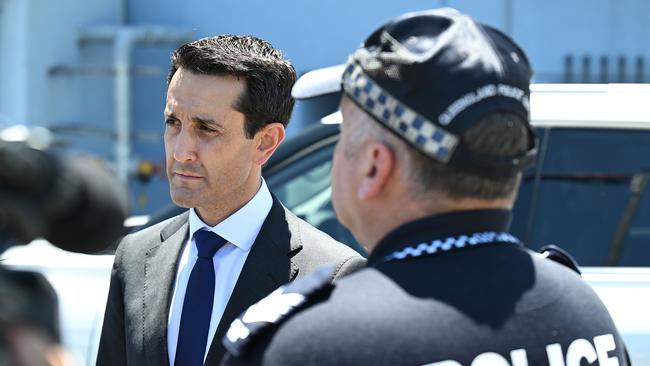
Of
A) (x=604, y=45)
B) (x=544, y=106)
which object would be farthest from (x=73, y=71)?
(x=544, y=106)

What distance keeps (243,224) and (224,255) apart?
3.3 inches

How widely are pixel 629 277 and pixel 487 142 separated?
234 cm

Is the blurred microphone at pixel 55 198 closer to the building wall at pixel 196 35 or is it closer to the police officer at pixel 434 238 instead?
the police officer at pixel 434 238

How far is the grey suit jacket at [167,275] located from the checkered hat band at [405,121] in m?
0.83

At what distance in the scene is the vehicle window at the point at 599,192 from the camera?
12.3 feet

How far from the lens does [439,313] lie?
144 centimetres

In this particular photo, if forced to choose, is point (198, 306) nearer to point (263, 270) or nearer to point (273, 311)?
point (263, 270)

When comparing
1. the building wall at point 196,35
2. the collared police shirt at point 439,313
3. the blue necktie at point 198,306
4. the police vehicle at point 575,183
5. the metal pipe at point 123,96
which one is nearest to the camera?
the collared police shirt at point 439,313

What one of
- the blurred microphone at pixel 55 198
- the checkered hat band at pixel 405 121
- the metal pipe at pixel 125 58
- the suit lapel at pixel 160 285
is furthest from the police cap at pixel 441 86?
the metal pipe at pixel 125 58

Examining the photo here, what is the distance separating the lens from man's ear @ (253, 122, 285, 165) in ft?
8.51

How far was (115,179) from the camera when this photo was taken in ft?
3.29

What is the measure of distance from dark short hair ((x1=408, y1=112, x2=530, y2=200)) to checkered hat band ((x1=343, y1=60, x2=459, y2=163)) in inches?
0.7

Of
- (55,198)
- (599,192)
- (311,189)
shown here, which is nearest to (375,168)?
(55,198)

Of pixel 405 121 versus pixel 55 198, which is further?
pixel 405 121
